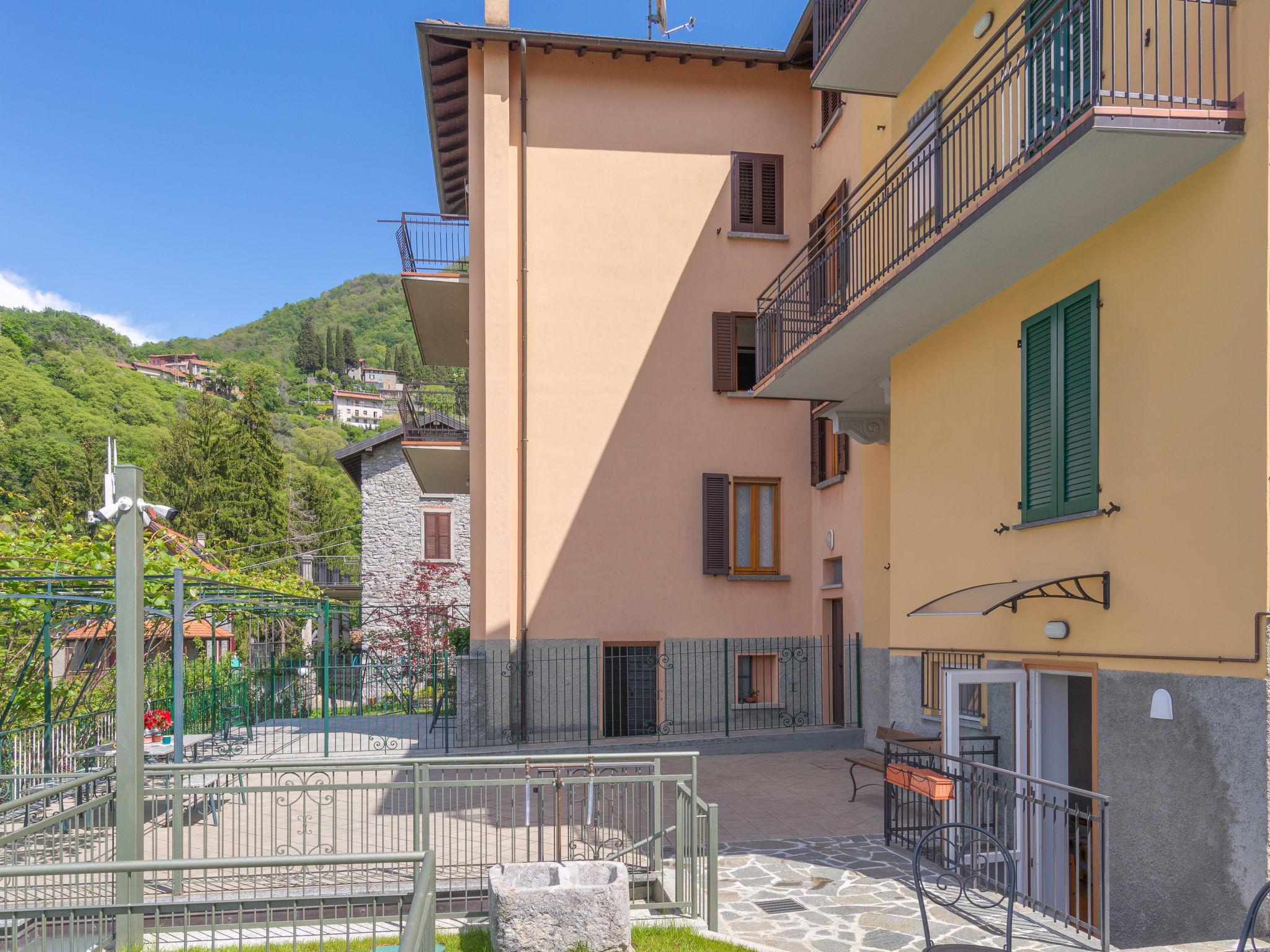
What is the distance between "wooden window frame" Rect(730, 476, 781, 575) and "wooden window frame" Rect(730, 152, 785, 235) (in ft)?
14.4

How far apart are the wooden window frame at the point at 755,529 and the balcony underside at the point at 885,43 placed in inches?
308

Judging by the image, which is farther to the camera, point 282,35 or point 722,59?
point 282,35

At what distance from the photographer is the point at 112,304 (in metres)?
138

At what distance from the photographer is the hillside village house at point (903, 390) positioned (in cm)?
680

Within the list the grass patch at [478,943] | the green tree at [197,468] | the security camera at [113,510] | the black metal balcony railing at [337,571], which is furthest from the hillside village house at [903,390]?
the green tree at [197,468]

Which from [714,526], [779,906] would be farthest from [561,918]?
[714,526]

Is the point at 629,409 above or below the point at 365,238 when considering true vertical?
below

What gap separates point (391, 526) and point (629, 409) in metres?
19.2

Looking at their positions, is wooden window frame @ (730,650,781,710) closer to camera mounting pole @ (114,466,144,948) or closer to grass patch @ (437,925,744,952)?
grass patch @ (437,925,744,952)

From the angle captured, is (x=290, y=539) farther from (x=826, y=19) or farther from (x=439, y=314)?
(x=826, y=19)

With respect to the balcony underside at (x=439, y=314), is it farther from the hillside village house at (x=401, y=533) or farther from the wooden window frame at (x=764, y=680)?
the hillside village house at (x=401, y=533)

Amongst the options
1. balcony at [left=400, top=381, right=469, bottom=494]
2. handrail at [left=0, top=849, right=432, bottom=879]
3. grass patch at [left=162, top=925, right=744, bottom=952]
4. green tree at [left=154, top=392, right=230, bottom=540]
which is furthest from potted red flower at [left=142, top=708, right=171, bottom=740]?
green tree at [left=154, top=392, right=230, bottom=540]

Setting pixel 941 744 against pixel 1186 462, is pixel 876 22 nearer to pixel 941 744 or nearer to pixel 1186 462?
pixel 1186 462

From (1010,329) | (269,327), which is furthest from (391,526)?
(269,327)
